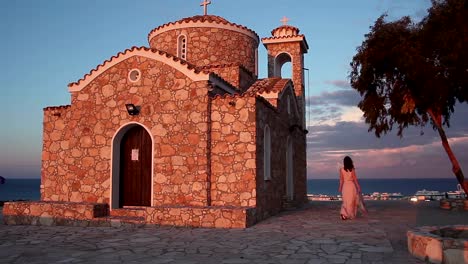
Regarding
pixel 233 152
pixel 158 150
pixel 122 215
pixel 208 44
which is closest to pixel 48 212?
pixel 122 215

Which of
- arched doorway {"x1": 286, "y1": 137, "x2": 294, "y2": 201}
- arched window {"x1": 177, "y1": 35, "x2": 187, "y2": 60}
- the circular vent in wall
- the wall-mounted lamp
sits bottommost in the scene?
arched doorway {"x1": 286, "y1": 137, "x2": 294, "y2": 201}

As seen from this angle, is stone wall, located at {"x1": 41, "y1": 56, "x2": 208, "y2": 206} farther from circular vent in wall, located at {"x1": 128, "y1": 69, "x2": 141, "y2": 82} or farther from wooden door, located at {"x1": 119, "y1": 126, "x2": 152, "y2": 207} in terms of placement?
wooden door, located at {"x1": 119, "y1": 126, "x2": 152, "y2": 207}

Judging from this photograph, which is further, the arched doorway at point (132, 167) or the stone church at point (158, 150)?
the arched doorway at point (132, 167)

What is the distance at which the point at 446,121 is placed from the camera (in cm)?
1812

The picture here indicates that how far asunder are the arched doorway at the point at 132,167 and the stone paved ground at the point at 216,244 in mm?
2594

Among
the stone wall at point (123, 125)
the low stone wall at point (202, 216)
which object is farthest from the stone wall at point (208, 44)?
the low stone wall at point (202, 216)

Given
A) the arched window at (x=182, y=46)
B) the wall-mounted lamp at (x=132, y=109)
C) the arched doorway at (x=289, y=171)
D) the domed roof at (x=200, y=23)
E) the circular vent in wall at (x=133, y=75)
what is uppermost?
the domed roof at (x=200, y=23)

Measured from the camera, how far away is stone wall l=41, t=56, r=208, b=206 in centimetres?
1258

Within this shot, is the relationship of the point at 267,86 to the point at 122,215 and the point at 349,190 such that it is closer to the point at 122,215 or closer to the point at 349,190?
the point at 349,190

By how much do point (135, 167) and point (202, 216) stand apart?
3.89 metres

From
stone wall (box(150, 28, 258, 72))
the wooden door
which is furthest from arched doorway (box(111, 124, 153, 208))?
stone wall (box(150, 28, 258, 72))

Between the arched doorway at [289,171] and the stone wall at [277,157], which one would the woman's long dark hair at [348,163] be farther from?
the arched doorway at [289,171]

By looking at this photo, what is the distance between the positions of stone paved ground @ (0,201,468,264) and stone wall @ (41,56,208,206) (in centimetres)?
224

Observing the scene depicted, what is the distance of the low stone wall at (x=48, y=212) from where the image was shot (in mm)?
11953
